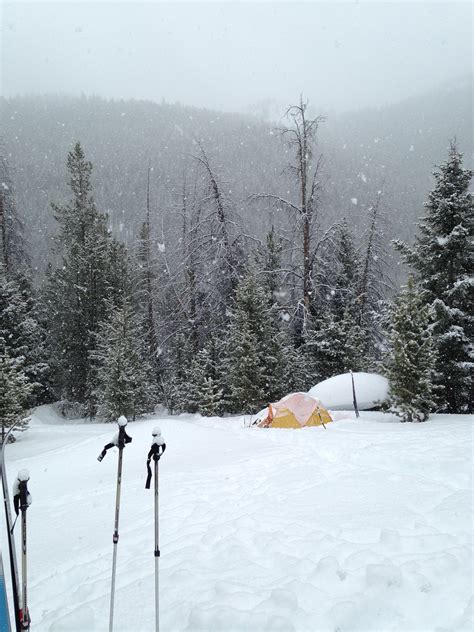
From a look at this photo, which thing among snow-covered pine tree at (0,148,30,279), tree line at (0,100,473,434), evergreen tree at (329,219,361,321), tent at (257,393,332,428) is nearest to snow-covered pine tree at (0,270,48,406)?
tree line at (0,100,473,434)

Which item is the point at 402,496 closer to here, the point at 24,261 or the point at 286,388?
the point at 286,388

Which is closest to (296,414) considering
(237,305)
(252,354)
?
(252,354)

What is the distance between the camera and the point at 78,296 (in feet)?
76.5

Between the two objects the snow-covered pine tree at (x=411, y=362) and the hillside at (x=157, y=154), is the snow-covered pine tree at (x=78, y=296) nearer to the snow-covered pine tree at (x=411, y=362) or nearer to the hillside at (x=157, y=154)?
the snow-covered pine tree at (x=411, y=362)

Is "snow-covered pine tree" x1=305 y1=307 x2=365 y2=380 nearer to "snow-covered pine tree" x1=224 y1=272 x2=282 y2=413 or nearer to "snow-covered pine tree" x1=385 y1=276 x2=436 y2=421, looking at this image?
"snow-covered pine tree" x1=224 y1=272 x2=282 y2=413

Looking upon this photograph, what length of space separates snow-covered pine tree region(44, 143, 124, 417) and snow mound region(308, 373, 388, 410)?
1356 centimetres

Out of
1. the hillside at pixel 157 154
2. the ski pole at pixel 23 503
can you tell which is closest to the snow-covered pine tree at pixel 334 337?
the ski pole at pixel 23 503

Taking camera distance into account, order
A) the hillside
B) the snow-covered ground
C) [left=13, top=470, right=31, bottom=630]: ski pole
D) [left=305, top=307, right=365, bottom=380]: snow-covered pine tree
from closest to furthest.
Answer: [left=13, top=470, right=31, bottom=630]: ski pole
the snow-covered ground
[left=305, top=307, right=365, bottom=380]: snow-covered pine tree
the hillside

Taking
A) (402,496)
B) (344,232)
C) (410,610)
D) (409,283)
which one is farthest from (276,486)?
(344,232)

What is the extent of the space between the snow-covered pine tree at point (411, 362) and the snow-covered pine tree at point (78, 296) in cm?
1651

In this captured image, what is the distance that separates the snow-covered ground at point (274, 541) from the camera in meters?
3.20

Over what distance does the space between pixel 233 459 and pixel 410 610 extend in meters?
5.65

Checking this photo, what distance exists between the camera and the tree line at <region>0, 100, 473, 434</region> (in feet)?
43.9

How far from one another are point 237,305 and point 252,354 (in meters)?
2.78
